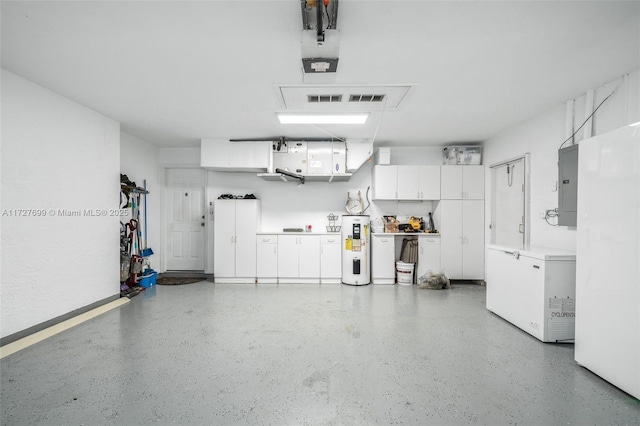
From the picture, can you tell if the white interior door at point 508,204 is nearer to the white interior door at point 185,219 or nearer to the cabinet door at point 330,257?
the cabinet door at point 330,257

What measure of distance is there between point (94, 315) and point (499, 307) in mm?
5030

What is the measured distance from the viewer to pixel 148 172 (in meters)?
4.90

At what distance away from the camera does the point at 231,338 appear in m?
2.60

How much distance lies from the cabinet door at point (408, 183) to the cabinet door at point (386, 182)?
9 centimetres

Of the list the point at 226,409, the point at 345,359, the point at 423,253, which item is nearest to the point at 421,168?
the point at 423,253

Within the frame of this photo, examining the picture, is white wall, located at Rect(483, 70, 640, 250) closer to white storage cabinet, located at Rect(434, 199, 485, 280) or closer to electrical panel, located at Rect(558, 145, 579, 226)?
electrical panel, located at Rect(558, 145, 579, 226)

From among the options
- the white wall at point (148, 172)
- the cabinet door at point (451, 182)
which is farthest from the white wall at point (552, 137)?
the white wall at point (148, 172)

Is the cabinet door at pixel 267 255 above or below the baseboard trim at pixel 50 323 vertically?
above

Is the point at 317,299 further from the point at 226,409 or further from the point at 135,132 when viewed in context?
the point at 135,132

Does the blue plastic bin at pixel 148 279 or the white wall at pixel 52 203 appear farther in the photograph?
the blue plastic bin at pixel 148 279

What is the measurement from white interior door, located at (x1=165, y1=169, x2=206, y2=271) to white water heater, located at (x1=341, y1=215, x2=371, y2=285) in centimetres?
302

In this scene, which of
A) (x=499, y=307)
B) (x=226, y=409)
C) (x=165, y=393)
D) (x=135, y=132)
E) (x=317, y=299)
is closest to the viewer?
(x=226, y=409)

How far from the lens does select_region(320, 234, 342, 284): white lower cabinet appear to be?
15.4ft

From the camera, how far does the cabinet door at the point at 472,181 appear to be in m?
4.71
